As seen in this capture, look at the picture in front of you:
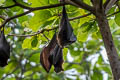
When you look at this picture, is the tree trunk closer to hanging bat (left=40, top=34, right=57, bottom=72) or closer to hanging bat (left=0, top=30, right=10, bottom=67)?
hanging bat (left=40, top=34, right=57, bottom=72)

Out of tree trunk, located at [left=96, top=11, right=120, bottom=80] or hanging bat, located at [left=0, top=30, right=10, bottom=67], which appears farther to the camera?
hanging bat, located at [left=0, top=30, right=10, bottom=67]

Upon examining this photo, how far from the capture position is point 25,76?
3.84m

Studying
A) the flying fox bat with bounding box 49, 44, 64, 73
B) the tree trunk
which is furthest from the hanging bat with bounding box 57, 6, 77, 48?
the tree trunk

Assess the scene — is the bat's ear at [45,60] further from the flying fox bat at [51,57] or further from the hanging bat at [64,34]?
the hanging bat at [64,34]

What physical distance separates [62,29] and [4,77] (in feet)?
8.37

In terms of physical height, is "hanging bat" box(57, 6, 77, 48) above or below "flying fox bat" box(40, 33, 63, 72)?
above

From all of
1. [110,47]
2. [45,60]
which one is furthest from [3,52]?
[110,47]

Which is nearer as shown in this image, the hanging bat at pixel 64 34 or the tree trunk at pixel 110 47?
the tree trunk at pixel 110 47

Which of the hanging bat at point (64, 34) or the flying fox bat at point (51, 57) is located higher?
the hanging bat at point (64, 34)

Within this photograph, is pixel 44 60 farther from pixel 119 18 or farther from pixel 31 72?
pixel 31 72

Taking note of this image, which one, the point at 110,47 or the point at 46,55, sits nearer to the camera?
the point at 110,47

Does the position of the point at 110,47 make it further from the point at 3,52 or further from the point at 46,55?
the point at 3,52

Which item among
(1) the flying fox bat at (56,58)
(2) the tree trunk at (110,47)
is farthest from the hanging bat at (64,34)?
(2) the tree trunk at (110,47)

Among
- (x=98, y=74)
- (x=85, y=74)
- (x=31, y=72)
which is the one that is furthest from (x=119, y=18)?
(x=31, y=72)
